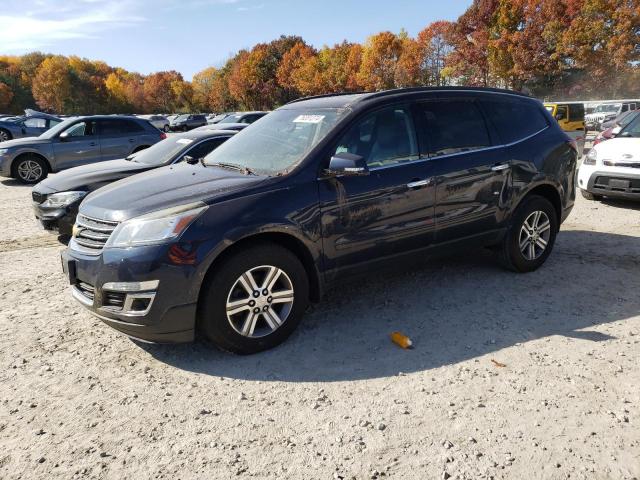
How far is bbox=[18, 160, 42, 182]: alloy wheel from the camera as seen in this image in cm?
1227

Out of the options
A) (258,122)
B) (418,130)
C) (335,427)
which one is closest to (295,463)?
(335,427)

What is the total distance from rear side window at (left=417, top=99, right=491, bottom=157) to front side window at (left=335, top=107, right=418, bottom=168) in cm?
13

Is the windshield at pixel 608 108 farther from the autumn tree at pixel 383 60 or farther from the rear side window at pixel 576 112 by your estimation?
the autumn tree at pixel 383 60

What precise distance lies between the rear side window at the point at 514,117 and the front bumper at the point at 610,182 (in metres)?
3.09

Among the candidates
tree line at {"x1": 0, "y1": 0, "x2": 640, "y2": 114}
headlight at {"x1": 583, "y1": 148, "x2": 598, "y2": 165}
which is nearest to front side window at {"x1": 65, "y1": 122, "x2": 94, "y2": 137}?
headlight at {"x1": 583, "y1": 148, "x2": 598, "y2": 165}

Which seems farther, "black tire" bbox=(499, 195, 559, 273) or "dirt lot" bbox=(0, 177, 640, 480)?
"black tire" bbox=(499, 195, 559, 273)

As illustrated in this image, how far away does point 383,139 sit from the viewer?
13.4 feet

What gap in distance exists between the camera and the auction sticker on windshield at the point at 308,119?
162 inches

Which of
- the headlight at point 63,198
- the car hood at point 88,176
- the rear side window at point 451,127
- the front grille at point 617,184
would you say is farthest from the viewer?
the front grille at point 617,184

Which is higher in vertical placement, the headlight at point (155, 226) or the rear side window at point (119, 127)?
the rear side window at point (119, 127)

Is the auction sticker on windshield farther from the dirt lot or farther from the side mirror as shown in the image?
the dirt lot

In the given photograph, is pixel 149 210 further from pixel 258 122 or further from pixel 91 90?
pixel 91 90

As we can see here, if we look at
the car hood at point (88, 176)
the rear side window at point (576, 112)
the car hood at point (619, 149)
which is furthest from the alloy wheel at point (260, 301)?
the rear side window at point (576, 112)

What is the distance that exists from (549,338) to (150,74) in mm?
119245
